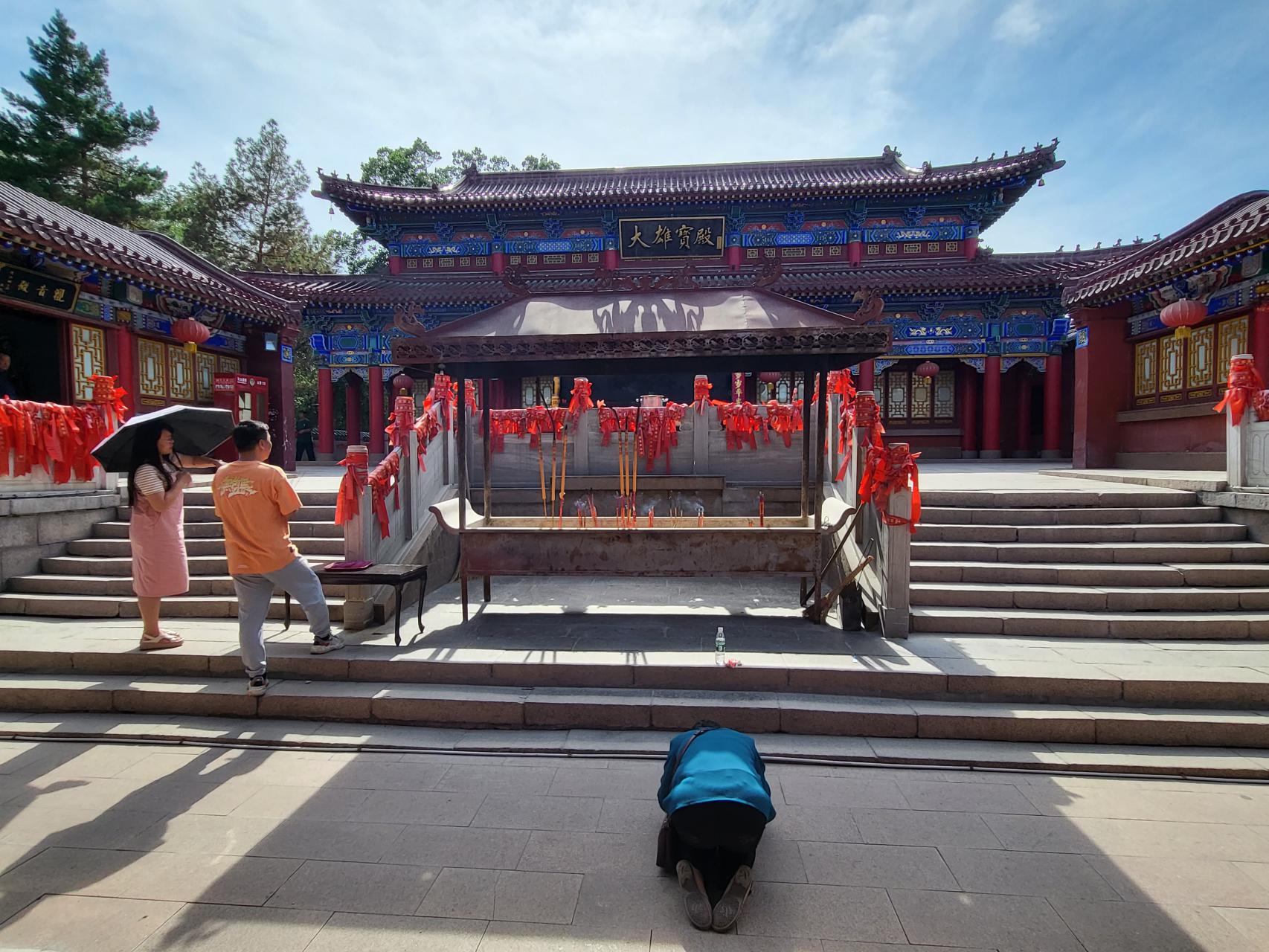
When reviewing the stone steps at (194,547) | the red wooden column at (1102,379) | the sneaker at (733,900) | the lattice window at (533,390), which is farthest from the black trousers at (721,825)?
the lattice window at (533,390)

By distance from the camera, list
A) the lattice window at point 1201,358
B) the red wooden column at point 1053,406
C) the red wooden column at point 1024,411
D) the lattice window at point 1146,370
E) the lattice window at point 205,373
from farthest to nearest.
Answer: the red wooden column at point 1024,411
the red wooden column at point 1053,406
the lattice window at point 205,373
the lattice window at point 1146,370
the lattice window at point 1201,358

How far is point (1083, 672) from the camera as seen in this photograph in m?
4.27

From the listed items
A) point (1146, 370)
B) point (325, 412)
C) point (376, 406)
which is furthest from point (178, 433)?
point (1146, 370)

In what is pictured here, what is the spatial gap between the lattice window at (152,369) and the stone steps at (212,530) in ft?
19.8

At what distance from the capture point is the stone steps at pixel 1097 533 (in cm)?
636

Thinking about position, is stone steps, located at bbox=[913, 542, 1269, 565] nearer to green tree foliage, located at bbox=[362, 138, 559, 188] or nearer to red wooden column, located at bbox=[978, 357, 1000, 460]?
red wooden column, located at bbox=[978, 357, 1000, 460]

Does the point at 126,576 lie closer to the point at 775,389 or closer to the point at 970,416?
the point at 775,389

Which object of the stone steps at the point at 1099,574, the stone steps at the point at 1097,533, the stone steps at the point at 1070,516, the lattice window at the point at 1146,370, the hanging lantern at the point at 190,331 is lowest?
the stone steps at the point at 1099,574

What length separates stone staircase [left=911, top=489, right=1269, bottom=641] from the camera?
17.0 ft

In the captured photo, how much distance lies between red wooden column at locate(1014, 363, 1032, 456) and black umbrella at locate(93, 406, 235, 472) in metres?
19.4

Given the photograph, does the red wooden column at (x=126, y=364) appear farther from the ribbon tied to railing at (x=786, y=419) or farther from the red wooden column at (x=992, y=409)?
the red wooden column at (x=992, y=409)

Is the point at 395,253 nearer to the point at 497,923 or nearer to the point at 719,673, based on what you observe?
the point at 719,673

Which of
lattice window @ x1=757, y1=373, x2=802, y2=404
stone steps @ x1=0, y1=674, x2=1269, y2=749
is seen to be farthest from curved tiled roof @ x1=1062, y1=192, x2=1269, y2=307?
stone steps @ x1=0, y1=674, x2=1269, y2=749

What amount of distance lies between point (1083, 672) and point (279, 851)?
5.10 meters
